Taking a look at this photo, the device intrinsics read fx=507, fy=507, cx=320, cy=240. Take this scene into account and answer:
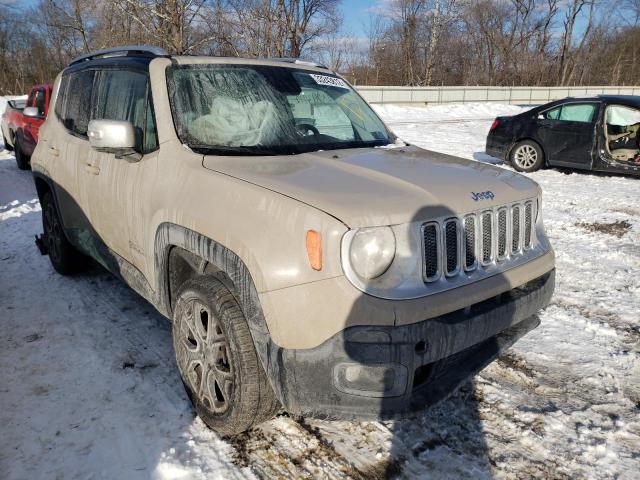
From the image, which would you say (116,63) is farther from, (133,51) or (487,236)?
(487,236)

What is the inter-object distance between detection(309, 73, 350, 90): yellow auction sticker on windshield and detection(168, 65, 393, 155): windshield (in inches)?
2.3

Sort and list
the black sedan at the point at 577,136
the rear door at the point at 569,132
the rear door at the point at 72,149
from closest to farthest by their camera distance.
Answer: the rear door at the point at 72,149, the black sedan at the point at 577,136, the rear door at the point at 569,132

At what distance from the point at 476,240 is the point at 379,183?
540mm

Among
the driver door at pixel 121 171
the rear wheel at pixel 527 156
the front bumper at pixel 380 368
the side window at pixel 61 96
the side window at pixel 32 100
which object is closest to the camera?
the front bumper at pixel 380 368

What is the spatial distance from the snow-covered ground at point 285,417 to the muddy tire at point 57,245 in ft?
0.73

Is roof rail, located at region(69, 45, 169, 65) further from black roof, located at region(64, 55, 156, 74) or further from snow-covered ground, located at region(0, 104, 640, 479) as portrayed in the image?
snow-covered ground, located at region(0, 104, 640, 479)

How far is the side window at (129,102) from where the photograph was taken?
317 centimetres

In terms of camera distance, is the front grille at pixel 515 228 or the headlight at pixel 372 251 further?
the front grille at pixel 515 228

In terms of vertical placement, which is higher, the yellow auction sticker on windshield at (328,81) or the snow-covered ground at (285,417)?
the yellow auction sticker on windshield at (328,81)

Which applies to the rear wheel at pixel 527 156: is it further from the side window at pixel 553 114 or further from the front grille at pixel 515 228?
the front grille at pixel 515 228

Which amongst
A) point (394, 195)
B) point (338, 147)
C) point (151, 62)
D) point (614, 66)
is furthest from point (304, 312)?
point (614, 66)

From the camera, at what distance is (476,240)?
8.00 ft

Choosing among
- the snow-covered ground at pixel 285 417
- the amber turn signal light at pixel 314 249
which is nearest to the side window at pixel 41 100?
the snow-covered ground at pixel 285 417

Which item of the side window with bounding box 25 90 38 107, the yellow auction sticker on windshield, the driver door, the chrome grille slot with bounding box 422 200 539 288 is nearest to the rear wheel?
the yellow auction sticker on windshield
